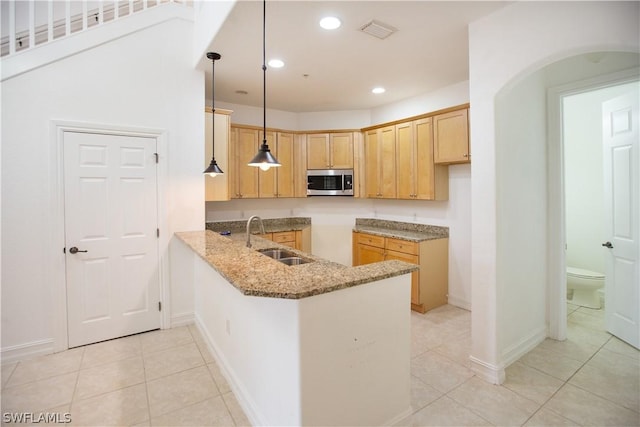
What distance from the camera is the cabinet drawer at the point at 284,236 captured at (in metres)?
4.76

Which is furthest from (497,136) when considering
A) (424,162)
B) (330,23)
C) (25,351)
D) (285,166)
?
(25,351)

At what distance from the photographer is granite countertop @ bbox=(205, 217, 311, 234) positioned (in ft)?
15.6

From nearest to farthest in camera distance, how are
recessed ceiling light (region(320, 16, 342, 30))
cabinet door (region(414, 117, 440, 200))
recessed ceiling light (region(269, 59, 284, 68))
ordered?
recessed ceiling light (region(320, 16, 342, 30)) → recessed ceiling light (region(269, 59, 284, 68)) → cabinet door (region(414, 117, 440, 200))

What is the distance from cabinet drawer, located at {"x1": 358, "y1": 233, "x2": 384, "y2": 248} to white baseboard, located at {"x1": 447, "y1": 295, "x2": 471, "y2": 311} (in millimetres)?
1167

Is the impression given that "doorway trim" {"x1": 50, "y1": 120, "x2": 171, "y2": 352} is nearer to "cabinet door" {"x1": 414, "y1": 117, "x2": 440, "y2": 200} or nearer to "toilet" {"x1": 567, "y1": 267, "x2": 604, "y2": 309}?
"cabinet door" {"x1": 414, "y1": 117, "x2": 440, "y2": 200}

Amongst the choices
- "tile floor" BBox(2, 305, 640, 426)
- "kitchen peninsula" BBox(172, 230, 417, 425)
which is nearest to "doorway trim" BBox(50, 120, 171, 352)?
"tile floor" BBox(2, 305, 640, 426)

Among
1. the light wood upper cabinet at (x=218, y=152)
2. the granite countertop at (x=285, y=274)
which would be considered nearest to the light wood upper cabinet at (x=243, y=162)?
the light wood upper cabinet at (x=218, y=152)

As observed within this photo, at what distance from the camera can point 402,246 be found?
4.13 metres

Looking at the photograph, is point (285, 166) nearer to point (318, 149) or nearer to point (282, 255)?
point (318, 149)

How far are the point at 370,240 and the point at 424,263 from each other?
923 mm

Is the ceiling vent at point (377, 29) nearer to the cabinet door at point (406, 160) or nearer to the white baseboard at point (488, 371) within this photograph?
the cabinet door at point (406, 160)

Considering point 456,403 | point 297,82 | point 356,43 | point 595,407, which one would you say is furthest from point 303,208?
point 595,407

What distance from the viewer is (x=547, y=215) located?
3.20 metres

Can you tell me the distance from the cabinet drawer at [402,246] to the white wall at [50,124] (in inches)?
108
